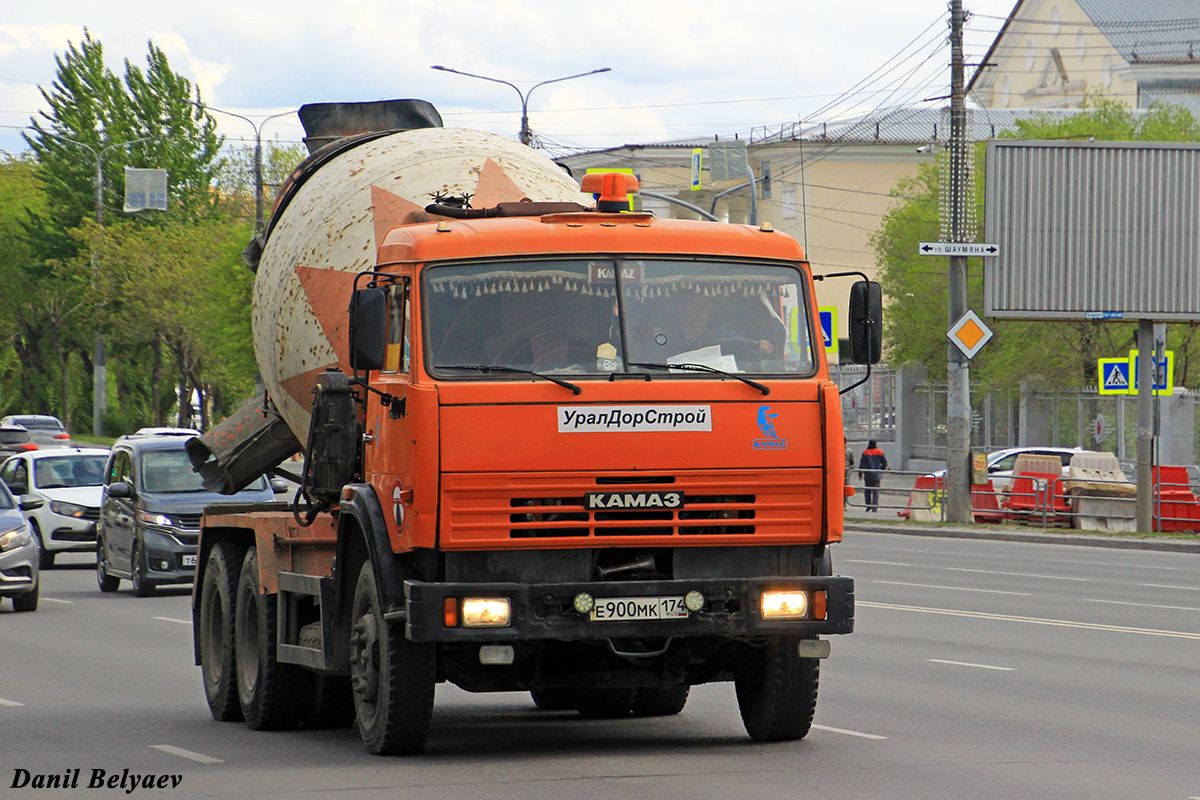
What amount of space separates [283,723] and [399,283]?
3153mm

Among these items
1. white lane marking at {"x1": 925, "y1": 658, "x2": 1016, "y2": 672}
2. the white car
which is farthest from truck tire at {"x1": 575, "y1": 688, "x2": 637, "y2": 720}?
the white car

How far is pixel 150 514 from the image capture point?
66.9 ft

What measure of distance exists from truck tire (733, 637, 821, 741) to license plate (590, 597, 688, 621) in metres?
0.85

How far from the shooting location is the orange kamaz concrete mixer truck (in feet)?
27.7

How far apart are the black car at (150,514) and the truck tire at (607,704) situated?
8.93 metres

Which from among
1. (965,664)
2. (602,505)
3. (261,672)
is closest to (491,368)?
(602,505)

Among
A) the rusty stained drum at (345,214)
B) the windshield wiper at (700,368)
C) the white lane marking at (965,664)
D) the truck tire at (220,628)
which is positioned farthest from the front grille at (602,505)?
the white lane marking at (965,664)

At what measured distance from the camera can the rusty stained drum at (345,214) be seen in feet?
35.6

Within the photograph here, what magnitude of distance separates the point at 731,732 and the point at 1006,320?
36.6 m

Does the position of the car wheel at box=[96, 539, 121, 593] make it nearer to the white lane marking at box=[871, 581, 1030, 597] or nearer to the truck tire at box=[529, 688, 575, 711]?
the white lane marking at box=[871, 581, 1030, 597]

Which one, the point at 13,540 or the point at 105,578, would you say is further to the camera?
the point at 105,578

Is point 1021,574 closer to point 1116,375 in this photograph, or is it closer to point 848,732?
point 1116,375

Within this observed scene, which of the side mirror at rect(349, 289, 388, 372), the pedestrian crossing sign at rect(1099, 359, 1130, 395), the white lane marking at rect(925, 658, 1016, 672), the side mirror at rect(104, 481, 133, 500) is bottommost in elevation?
the white lane marking at rect(925, 658, 1016, 672)

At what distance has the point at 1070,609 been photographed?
18.2 meters
